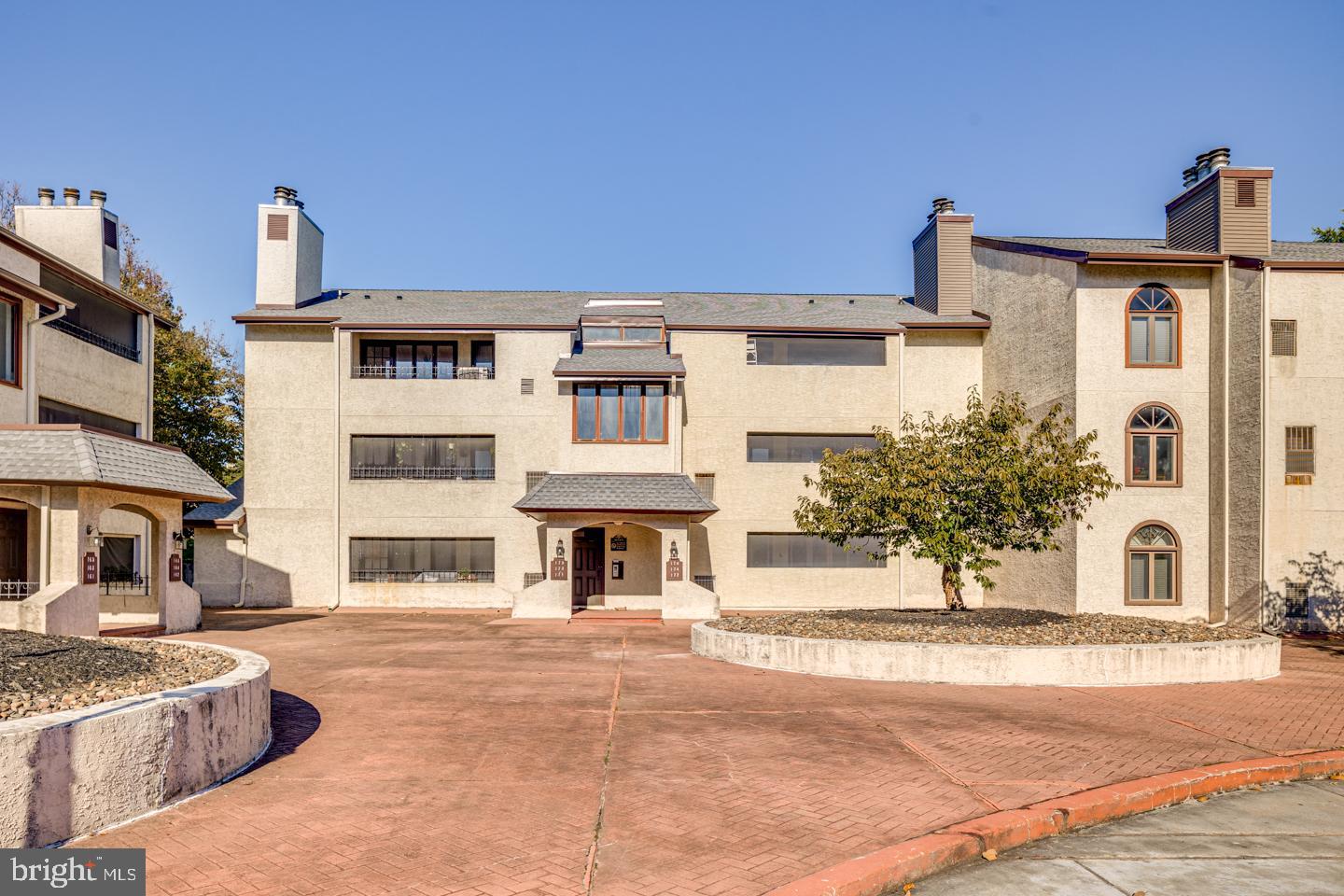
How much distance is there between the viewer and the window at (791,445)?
25.4 metres

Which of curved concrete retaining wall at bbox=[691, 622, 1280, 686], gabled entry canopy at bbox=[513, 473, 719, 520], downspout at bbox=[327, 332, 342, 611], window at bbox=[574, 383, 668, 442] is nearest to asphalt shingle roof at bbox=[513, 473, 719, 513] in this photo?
gabled entry canopy at bbox=[513, 473, 719, 520]

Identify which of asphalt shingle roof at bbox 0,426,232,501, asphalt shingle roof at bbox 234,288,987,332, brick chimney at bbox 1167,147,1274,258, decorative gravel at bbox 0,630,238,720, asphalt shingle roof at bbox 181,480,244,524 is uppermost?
brick chimney at bbox 1167,147,1274,258

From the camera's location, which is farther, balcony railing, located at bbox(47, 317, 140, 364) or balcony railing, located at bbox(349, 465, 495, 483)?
balcony railing, located at bbox(349, 465, 495, 483)

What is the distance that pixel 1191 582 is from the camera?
20453 mm

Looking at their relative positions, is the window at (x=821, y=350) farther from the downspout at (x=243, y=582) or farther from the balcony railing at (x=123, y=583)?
the balcony railing at (x=123, y=583)

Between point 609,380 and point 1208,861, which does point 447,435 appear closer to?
point 609,380

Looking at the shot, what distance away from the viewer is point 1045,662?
1266 cm

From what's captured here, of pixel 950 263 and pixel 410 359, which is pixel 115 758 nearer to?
pixel 410 359

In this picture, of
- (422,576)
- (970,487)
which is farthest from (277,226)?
(970,487)

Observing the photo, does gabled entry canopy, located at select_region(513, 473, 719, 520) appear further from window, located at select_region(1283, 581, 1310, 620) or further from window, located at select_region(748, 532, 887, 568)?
window, located at select_region(1283, 581, 1310, 620)

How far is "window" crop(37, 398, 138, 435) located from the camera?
20422mm

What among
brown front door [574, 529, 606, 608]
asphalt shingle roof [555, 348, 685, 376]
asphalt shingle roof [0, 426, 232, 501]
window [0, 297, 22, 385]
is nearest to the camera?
asphalt shingle roof [0, 426, 232, 501]

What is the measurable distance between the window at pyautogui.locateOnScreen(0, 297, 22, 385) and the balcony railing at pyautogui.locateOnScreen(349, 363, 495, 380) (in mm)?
8358

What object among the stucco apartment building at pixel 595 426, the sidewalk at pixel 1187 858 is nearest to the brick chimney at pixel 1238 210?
the stucco apartment building at pixel 595 426
